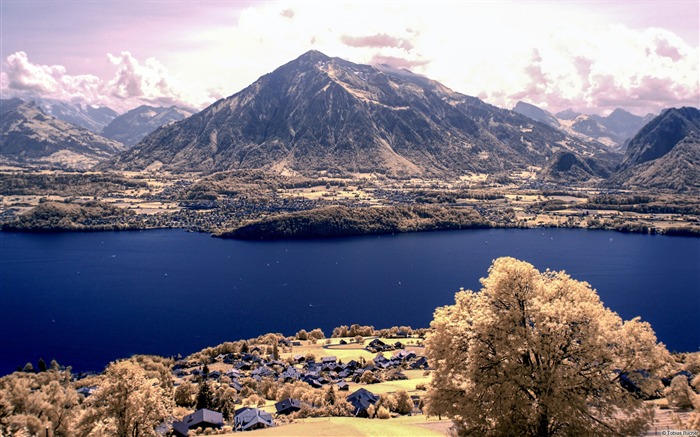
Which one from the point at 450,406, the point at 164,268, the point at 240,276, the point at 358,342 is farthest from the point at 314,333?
the point at 164,268

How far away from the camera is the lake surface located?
108938 millimetres

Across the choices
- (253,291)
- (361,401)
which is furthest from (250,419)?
(253,291)

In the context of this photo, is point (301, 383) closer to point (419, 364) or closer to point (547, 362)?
point (419, 364)

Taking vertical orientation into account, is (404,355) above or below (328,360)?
above

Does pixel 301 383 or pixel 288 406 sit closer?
pixel 288 406

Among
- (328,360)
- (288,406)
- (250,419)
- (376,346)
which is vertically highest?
(250,419)

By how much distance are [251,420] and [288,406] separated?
5.71m

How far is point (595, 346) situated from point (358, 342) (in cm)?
7110

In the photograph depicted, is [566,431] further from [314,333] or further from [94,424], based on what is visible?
[314,333]

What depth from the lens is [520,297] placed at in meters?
28.4

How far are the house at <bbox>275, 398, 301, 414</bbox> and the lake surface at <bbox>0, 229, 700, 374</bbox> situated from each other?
51346 millimetres

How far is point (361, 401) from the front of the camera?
53688 millimetres

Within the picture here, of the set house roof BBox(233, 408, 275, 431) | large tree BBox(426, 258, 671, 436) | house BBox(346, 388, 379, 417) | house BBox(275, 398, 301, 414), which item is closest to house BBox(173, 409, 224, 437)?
house roof BBox(233, 408, 275, 431)

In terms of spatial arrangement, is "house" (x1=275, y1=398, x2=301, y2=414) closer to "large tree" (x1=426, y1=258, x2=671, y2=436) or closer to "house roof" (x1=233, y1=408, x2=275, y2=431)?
"house roof" (x1=233, y1=408, x2=275, y2=431)
